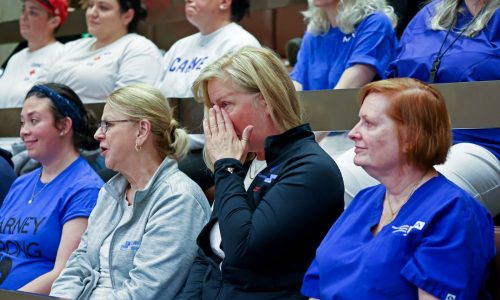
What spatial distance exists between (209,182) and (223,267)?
1.04 metres

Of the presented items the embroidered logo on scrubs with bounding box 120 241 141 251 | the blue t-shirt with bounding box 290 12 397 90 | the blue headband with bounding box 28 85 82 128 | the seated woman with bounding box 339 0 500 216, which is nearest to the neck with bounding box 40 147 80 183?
the blue headband with bounding box 28 85 82 128

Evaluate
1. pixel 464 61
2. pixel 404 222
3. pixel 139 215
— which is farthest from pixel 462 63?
pixel 139 215

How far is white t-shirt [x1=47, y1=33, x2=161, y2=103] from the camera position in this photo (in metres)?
3.31

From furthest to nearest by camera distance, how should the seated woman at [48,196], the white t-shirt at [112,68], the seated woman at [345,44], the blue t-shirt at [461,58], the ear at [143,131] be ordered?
1. the white t-shirt at [112,68]
2. the seated woman at [345,44]
3. the seated woman at [48,196]
4. the ear at [143,131]
5. the blue t-shirt at [461,58]

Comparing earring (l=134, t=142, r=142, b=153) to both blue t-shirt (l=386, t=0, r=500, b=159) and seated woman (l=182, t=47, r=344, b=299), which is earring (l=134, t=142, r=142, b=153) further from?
blue t-shirt (l=386, t=0, r=500, b=159)

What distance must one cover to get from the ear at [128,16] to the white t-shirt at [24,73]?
38 cm

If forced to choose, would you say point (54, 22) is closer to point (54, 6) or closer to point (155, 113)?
point (54, 6)

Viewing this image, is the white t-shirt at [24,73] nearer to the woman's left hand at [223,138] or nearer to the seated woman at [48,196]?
the seated woman at [48,196]

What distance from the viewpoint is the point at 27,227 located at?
244 centimetres

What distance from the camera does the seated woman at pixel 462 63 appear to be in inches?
79.0

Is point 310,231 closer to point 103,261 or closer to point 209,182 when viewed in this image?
point 103,261

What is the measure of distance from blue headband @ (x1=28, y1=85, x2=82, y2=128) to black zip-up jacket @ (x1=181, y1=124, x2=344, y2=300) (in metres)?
0.98

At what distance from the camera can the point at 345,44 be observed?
8.70ft

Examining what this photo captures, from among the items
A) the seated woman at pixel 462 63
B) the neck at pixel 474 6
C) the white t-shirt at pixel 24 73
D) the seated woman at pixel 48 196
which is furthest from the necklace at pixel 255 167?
the white t-shirt at pixel 24 73
